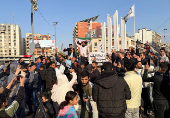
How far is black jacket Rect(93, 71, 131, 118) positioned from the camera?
302cm

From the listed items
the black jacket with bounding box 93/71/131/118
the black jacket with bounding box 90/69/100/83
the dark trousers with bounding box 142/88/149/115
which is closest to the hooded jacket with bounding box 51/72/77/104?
the black jacket with bounding box 90/69/100/83

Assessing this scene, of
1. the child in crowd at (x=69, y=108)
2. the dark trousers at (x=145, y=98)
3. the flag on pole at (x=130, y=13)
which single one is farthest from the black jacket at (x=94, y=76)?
the flag on pole at (x=130, y=13)

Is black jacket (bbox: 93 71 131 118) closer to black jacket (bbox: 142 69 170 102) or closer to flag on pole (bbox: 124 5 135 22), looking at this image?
black jacket (bbox: 142 69 170 102)

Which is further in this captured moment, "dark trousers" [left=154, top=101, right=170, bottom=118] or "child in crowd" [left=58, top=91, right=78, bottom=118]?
"dark trousers" [left=154, top=101, right=170, bottom=118]

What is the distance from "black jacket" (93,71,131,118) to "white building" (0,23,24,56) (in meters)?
124

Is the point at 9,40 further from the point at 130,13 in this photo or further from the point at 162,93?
the point at 162,93

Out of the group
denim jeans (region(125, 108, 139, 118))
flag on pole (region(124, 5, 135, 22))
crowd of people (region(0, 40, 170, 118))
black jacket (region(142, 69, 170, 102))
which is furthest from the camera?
flag on pole (region(124, 5, 135, 22))

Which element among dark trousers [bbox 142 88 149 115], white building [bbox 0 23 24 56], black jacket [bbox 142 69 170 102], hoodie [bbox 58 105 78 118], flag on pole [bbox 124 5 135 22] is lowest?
dark trousers [bbox 142 88 149 115]

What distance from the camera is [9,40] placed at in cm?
11725

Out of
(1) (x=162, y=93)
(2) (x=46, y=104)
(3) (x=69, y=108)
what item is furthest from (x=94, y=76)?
(3) (x=69, y=108)

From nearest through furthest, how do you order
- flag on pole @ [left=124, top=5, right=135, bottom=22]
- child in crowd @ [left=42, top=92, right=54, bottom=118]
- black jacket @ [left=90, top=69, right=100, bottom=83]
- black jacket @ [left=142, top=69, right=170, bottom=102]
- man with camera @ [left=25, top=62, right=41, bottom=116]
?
black jacket @ [left=142, top=69, right=170, bottom=102] < child in crowd @ [left=42, top=92, right=54, bottom=118] < black jacket @ [left=90, top=69, right=100, bottom=83] < man with camera @ [left=25, top=62, right=41, bottom=116] < flag on pole @ [left=124, top=5, right=135, bottom=22]

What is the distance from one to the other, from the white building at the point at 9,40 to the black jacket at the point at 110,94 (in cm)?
12364

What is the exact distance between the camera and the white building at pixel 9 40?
11550cm

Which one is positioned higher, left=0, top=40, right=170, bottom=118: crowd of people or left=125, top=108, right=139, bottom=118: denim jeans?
left=0, top=40, right=170, bottom=118: crowd of people
